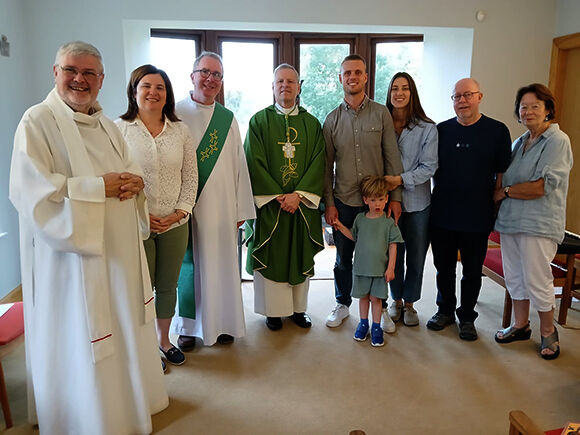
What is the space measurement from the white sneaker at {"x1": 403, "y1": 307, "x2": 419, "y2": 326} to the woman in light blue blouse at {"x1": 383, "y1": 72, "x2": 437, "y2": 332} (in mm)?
115

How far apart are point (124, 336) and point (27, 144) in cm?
80

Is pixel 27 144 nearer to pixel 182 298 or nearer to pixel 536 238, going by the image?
pixel 182 298

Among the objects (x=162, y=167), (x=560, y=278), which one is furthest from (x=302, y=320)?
(x=560, y=278)

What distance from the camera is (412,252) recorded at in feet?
9.70

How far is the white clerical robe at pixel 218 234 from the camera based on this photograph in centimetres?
262

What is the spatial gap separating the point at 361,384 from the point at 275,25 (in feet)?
9.83

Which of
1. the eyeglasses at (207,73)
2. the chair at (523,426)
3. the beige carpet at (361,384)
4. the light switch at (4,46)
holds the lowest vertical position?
the beige carpet at (361,384)

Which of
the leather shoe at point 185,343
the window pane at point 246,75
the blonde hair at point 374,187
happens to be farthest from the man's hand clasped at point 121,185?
the window pane at point 246,75

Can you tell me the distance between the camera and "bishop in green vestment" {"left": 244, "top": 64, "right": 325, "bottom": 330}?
279cm

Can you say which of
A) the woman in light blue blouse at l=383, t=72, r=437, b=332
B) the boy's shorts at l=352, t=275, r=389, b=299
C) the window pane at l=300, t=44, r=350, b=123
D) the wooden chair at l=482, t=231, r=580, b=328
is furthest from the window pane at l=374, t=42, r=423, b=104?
the boy's shorts at l=352, t=275, r=389, b=299

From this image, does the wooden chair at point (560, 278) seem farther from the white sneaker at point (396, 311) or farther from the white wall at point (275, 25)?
the white wall at point (275, 25)

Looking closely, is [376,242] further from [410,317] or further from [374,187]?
[410,317]

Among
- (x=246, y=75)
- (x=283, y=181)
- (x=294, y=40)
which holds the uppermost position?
(x=294, y=40)

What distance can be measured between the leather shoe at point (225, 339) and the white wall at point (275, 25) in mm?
1650
